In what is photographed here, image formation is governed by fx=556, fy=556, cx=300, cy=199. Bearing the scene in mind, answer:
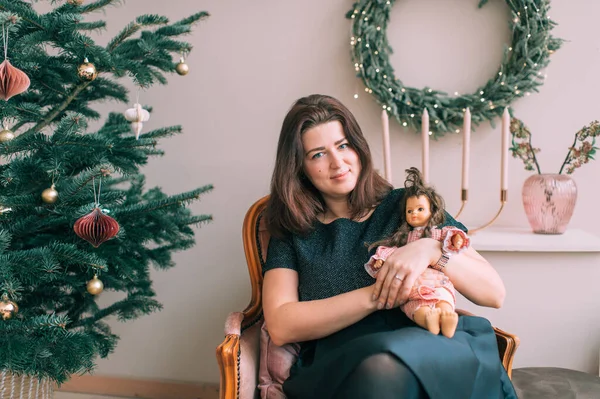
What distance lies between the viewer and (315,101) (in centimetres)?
169

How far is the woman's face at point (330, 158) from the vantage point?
165 centimetres

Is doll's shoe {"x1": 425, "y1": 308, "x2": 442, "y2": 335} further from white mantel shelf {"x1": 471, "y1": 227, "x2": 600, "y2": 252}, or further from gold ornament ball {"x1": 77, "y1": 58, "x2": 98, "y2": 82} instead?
gold ornament ball {"x1": 77, "y1": 58, "x2": 98, "y2": 82}

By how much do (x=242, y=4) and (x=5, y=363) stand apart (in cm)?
169

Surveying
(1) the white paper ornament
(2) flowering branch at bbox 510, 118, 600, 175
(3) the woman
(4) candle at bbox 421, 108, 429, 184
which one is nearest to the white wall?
(2) flowering branch at bbox 510, 118, 600, 175

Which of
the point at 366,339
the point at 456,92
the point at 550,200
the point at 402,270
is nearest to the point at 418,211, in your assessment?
the point at 402,270

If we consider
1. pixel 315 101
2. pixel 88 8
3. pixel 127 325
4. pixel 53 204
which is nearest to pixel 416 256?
pixel 315 101

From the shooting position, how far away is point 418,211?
1.52m

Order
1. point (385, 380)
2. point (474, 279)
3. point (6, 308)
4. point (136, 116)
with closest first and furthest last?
point (385, 380) < point (6, 308) < point (474, 279) < point (136, 116)

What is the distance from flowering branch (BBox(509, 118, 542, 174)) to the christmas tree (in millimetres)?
1237

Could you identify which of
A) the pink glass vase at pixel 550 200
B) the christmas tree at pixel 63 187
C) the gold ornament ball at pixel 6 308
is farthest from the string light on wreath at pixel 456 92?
the gold ornament ball at pixel 6 308

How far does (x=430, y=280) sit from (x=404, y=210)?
26cm

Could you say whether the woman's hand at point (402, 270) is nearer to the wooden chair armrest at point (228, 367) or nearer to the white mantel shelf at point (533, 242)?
the wooden chair armrest at point (228, 367)

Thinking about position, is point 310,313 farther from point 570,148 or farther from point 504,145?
point 570,148

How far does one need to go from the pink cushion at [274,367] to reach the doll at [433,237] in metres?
0.35
